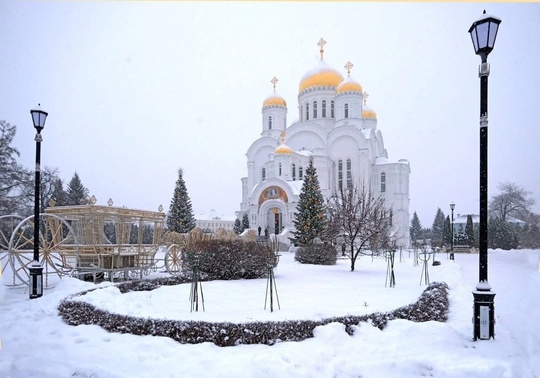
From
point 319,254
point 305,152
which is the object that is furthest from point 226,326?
point 305,152

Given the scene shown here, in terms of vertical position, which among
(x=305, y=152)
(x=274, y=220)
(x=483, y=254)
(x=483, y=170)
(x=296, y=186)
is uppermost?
(x=305, y=152)

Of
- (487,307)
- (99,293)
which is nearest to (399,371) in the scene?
(487,307)

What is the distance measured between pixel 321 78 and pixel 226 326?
45.2m

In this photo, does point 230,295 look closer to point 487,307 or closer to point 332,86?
point 487,307

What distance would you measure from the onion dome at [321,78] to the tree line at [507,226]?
71.9 feet

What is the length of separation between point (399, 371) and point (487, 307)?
2.02 meters

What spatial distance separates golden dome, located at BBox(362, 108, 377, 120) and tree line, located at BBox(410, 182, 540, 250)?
17115 millimetres

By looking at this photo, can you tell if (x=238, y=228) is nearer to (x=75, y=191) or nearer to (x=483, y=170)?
(x=75, y=191)

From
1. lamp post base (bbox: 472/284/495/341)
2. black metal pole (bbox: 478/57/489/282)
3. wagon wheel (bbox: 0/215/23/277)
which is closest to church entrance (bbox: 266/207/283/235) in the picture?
wagon wheel (bbox: 0/215/23/277)

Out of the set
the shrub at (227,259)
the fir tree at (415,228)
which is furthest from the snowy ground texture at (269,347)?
the fir tree at (415,228)

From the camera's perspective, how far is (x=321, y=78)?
47.7m

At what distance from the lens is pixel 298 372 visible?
192 inches

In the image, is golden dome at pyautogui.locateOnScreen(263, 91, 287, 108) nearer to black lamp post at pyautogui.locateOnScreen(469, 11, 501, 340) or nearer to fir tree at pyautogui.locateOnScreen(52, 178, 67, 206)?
fir tree at pyautogui.locateOnScreen(52, 178, 67, 206)

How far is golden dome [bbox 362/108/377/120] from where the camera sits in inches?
2071
